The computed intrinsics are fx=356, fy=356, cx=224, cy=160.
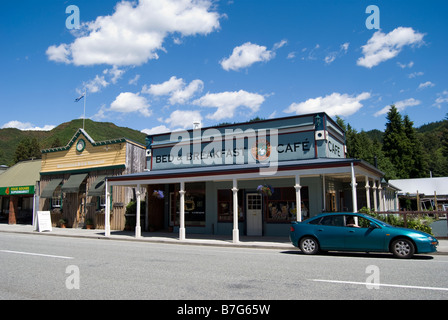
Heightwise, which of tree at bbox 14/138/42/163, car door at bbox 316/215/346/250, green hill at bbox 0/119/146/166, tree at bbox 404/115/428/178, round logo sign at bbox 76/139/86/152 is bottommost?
car door at bbox 316/215/346/250

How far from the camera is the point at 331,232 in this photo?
451 inches

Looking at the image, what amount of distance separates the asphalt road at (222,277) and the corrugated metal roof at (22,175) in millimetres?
21863

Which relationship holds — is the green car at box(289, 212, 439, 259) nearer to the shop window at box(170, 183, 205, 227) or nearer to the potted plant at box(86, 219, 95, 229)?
the shop window at box(170, 183, 205, 227)

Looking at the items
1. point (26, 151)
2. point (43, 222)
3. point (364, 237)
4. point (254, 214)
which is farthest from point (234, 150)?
point (26, 151)

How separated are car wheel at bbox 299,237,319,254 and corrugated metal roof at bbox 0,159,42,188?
2582cm

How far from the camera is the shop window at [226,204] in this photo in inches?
781

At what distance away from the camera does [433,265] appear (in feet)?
30.6

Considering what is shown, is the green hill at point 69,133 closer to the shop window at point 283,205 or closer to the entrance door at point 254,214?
the entrance door at point 254,214

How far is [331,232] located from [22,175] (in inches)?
1195

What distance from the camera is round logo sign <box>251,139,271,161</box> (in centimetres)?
1934

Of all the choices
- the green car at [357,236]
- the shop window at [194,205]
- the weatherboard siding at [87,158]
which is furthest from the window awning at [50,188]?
the green car at [357,236]

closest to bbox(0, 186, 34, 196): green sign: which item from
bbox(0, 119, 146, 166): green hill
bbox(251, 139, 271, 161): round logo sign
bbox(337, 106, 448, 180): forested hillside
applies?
bbox(251, 139, 271, 161): round logo sign
